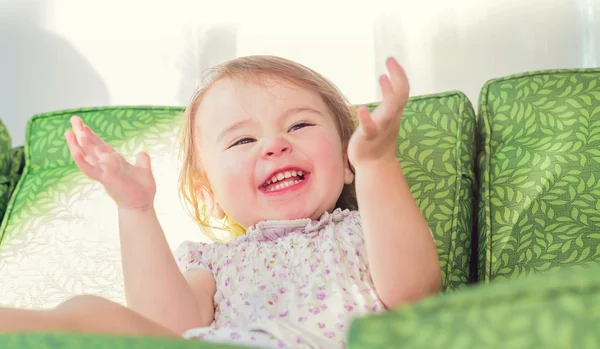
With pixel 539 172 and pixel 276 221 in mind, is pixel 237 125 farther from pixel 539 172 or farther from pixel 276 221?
pixel 539 172

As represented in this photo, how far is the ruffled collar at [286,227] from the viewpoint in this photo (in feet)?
3.98

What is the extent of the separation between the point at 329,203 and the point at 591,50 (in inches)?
37.9

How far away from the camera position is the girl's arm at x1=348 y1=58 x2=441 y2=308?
99 cm

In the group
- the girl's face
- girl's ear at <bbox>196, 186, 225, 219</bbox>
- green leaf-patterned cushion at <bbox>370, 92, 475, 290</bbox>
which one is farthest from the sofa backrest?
the girl's face

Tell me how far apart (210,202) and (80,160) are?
397 mm

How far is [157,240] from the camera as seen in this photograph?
3.55 ft

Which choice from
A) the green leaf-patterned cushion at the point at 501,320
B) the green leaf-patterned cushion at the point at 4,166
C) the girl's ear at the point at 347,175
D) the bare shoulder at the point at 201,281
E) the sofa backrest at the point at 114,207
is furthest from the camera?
the green leaf-patterned cushion at the point at 4,166

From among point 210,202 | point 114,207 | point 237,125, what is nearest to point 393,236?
point 237,125

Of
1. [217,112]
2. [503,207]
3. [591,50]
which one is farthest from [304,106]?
[591,50]

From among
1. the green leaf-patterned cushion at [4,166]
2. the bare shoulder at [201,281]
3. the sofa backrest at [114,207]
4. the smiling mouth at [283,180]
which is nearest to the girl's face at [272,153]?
the smiling mouth at [283,180]

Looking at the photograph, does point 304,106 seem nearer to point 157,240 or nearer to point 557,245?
point 157,240

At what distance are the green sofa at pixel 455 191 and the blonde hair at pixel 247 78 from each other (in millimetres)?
97

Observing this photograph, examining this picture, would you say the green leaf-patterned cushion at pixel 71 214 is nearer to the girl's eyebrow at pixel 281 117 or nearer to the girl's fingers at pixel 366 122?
the girl's eyebrow at pixel 281 117

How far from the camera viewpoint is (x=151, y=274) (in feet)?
3.52
